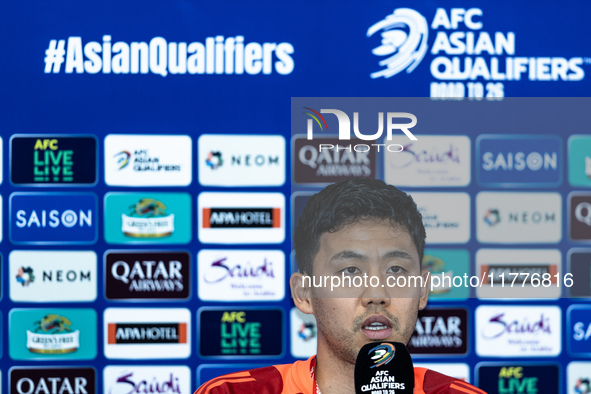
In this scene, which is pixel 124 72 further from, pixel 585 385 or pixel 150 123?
pixel 585 385

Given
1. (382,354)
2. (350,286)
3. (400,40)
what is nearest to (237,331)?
(350,286)

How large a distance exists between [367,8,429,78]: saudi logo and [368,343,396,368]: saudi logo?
0.93m

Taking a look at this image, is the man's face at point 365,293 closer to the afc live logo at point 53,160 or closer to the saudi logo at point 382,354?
the saudi logo at point 382,354

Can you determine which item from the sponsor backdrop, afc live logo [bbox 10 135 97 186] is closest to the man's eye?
the sponsor backdrop

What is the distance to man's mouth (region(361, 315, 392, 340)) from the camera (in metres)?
1.13

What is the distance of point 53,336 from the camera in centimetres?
174

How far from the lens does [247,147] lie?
5.69 ft

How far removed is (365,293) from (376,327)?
66 mm

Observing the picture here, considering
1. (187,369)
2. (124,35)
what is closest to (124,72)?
(124,35)

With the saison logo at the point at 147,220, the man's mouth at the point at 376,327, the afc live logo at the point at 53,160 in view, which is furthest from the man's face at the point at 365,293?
the afc live logo at the point at 53,160

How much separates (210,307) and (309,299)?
545 mm

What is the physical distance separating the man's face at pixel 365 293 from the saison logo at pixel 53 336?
83cm

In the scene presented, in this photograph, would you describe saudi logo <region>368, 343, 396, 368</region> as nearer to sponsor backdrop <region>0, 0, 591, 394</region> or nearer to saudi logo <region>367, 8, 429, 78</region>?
sponsor backdrop <region>0, 0, 591, 394</region>

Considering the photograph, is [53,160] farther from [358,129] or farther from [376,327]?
[376,327]
